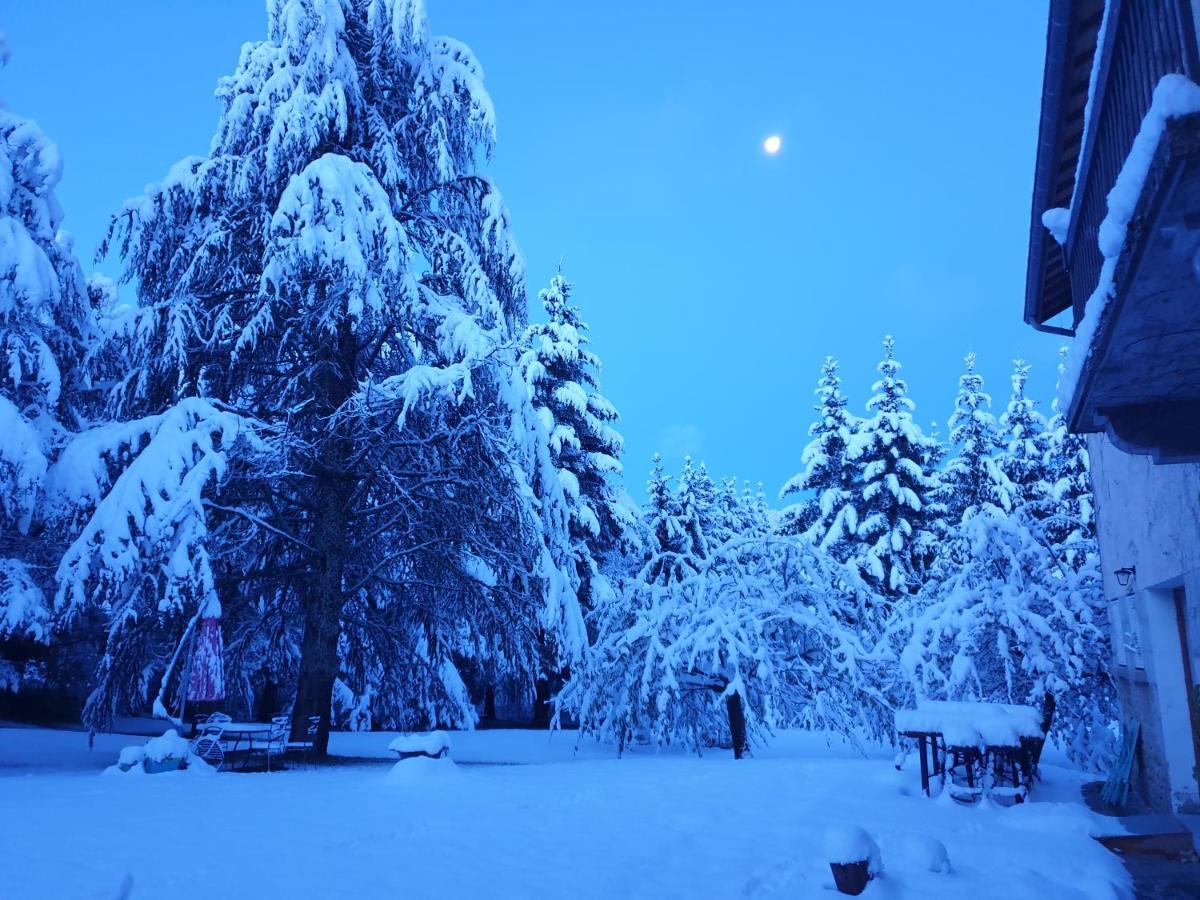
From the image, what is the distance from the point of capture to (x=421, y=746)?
11.3 m

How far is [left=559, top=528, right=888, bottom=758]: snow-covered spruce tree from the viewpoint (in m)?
15.1

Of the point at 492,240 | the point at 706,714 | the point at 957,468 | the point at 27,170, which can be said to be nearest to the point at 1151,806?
A: the point at 706,714

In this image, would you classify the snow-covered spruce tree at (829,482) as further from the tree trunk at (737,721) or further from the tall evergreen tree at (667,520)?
the tree trunk at (737,721)

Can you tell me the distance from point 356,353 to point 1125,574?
39.3ft

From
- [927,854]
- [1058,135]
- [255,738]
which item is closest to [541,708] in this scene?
[255,738]

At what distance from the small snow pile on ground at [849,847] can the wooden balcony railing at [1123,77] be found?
14.1 feet

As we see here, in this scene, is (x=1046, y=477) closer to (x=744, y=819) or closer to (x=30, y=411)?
(x=744, y=819)

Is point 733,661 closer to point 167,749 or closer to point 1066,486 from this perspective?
point 167,749

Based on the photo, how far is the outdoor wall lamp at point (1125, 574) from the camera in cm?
997

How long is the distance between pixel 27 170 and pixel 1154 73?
531 inches

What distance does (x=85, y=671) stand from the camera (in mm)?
16359

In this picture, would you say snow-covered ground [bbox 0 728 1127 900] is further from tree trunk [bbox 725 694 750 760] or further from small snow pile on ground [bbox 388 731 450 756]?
tree trunk [bbox 725 694 750 760]

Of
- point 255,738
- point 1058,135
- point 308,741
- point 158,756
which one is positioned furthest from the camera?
point 308,741

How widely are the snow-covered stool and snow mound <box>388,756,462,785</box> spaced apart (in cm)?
13
